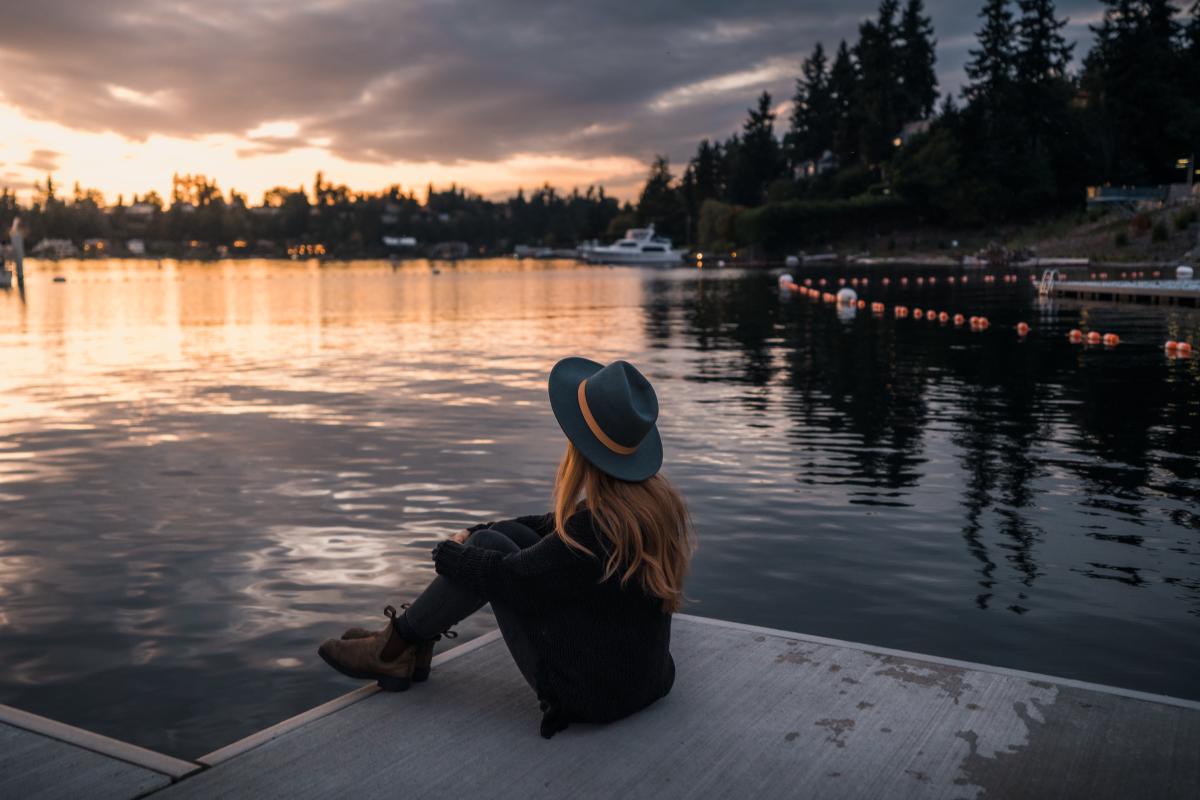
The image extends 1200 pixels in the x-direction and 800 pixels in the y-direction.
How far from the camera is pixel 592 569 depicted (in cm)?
445

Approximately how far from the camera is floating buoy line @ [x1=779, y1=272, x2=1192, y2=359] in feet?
89.2

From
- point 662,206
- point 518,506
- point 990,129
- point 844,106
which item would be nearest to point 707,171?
point 662,206

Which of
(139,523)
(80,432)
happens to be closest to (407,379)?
(80,432)

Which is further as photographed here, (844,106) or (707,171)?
(707,171)

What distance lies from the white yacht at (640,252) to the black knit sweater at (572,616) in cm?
13424

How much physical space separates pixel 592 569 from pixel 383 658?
134 centimetres

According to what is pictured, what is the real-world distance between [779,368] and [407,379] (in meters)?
8.24

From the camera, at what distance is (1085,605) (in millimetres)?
7641

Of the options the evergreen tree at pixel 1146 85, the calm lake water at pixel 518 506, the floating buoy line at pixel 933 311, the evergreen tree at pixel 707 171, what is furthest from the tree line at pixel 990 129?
the calm lake water at pixel 518 506

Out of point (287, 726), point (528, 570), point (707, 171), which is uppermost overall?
point (707, 171)

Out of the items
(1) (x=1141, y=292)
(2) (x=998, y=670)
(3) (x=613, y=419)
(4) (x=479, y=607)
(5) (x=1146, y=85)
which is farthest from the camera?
(5) (x=1146, y=85)

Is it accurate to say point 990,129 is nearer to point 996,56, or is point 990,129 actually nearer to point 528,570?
point 996,56

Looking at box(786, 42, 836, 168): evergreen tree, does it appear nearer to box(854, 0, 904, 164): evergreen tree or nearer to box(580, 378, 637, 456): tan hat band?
box(854, 0, 904, 164): evergreen tree

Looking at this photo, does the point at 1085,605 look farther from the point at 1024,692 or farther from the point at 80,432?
the point at 80,432
